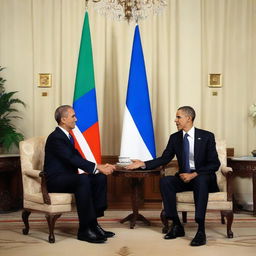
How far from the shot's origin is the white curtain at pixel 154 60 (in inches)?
279

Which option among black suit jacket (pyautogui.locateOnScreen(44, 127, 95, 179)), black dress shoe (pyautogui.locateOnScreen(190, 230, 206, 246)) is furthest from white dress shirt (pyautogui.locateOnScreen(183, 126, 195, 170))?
black suit jacket (pyautogui.locateOnScreen(44, 127, 95, 179))

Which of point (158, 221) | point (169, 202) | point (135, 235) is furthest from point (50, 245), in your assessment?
point (158, 221)

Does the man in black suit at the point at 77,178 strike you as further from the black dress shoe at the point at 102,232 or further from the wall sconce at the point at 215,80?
the wall sconce at the point at 215,80

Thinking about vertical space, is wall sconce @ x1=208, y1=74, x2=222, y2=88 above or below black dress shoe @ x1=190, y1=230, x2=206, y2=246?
above

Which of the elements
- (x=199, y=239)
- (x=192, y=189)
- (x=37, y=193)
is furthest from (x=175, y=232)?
(x=37, y=193)

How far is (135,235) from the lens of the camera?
524 cm

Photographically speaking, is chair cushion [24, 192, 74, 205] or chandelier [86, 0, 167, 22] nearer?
chair cushion [24, 192, 74, 205]

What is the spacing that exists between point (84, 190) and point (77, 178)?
146mm

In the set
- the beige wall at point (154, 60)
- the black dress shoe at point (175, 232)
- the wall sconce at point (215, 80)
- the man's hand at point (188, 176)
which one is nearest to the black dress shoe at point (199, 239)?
the black dress shoe at point (175, 232)

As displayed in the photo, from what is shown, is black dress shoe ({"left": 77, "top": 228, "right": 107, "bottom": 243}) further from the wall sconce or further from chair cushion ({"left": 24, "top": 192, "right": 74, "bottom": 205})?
the wall sconce

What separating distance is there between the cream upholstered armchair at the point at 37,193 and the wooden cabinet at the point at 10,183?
110 centimetres

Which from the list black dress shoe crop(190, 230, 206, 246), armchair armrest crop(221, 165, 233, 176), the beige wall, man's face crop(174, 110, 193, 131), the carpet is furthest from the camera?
the beige wall

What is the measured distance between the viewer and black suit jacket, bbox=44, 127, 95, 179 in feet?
16.8

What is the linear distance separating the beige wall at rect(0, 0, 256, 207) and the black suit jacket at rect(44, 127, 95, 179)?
1949mm
